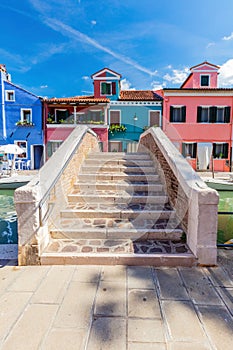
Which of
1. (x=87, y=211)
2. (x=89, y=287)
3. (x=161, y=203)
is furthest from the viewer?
(x=161, y=203)

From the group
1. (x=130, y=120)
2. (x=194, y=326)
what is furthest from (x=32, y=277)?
(x=130, y=120)

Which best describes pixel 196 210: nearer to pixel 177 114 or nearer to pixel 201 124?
pixel 177 114

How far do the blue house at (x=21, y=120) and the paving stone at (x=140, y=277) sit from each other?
56.0ft

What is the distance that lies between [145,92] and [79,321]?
785 inches

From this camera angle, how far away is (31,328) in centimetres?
168

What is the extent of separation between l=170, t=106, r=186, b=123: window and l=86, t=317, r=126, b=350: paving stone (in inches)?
672

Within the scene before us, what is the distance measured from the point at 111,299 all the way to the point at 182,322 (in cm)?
65

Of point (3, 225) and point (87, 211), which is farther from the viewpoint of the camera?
point (3, 225)

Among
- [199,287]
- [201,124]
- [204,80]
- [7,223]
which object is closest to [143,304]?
[199,287]

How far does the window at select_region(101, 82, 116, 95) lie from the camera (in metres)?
18.0

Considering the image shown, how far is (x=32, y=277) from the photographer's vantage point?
2.36m

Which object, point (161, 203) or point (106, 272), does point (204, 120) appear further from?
point (106, 272)

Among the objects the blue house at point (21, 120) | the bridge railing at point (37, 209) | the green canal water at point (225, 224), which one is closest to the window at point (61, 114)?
the blue house at point (21, 120)

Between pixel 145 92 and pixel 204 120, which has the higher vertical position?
pixel 145 92
